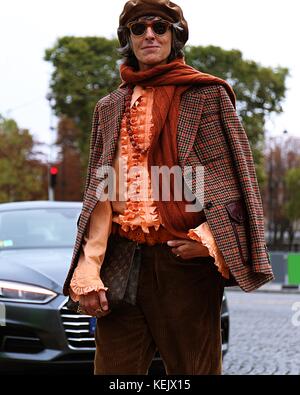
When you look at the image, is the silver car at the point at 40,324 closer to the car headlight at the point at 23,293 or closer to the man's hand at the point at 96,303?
the car headlight at the point at 23,293

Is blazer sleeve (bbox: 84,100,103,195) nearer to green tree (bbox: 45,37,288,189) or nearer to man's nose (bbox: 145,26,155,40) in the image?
man's nose (bbox: 145,26,155,40)

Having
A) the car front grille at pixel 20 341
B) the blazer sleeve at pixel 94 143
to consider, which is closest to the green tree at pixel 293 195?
the car front grille at pixel 20 341

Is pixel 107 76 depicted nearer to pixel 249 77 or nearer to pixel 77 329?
pixel 249 77

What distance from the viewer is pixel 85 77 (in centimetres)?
3897

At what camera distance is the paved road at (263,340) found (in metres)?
6.43

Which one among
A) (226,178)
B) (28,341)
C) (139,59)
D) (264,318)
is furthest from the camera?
(264,318)

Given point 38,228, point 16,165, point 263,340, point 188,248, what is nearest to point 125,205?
point 188,248

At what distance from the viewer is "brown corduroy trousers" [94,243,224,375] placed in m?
2.52

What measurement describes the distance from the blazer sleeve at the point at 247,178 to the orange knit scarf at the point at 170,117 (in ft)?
0.38

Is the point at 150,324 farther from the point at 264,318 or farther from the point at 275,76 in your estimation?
the point at 275,76

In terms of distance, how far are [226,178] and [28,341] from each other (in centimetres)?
296

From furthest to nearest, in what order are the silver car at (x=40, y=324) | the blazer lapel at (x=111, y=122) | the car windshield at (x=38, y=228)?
the car windshield at (x=38, y=228) < the silver car at (x=40, y=324) < the blazer lapel at (x=111, y=122)

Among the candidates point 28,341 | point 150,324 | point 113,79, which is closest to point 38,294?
point 28,341

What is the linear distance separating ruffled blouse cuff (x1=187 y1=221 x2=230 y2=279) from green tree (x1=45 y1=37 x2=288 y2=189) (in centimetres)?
3355
